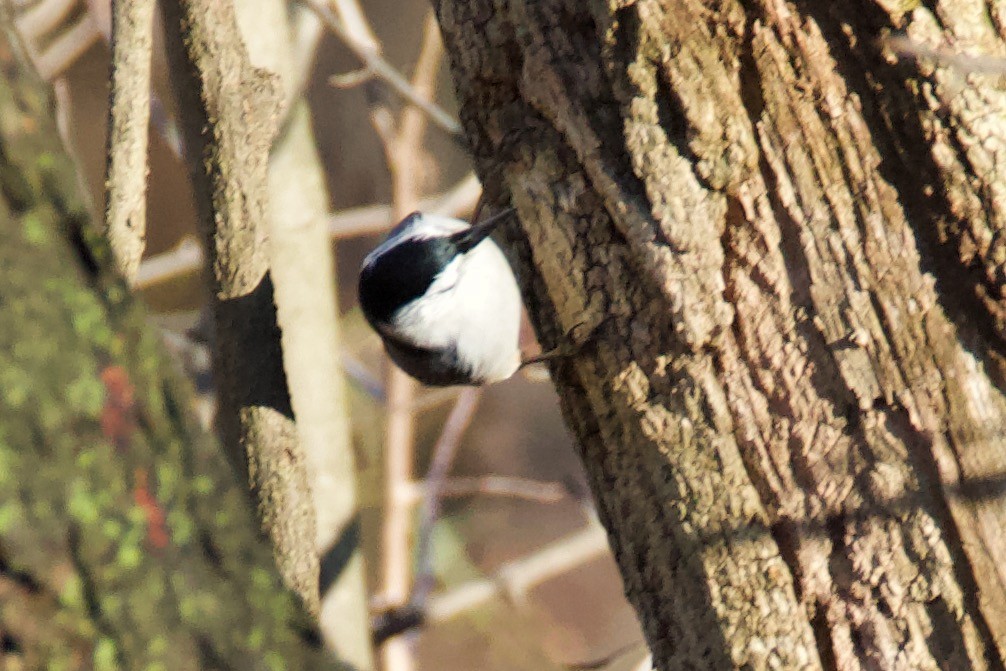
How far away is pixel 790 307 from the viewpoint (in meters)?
1.67

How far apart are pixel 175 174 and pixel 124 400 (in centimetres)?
536

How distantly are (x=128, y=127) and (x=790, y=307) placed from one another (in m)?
1.09

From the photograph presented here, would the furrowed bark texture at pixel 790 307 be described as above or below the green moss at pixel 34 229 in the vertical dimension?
below

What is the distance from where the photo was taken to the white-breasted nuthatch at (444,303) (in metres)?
2.74

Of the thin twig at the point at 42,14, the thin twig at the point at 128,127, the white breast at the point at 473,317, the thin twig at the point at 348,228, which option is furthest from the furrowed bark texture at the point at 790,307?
the thin twig at the point at 42,14

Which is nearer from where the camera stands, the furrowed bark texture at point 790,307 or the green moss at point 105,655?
the green moss at point 105,655

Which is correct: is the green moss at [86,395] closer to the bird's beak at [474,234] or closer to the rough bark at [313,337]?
the bird's beak at [474,234]

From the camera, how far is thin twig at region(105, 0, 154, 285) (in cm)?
174

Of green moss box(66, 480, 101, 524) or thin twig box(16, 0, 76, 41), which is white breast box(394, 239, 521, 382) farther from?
green moss box(66, 480, 101, 524)

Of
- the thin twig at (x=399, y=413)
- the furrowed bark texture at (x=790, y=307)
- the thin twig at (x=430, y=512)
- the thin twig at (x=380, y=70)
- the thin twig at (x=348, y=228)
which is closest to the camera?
the furrowed bark texture at (x=790, y=307)

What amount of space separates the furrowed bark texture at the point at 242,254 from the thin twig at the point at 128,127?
70 mm

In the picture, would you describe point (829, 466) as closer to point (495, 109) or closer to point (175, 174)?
point (495, 109)

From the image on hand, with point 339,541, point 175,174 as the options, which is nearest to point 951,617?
point 339,541

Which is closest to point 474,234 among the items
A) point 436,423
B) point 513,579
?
point 513,579
